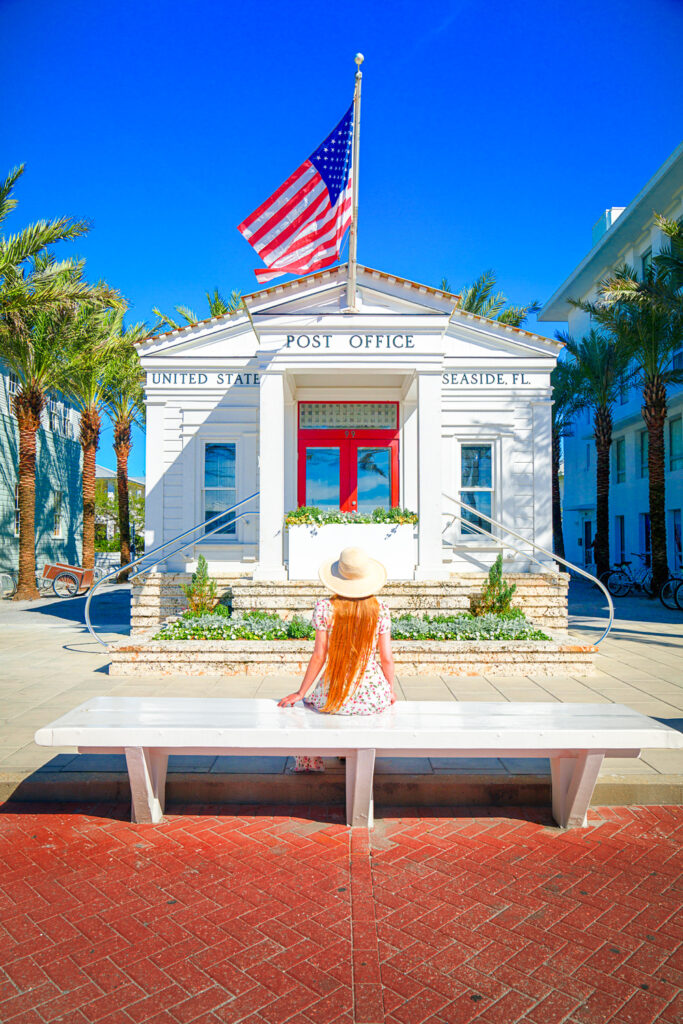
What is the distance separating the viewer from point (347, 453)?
45.6ft

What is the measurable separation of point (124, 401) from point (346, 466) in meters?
17.1

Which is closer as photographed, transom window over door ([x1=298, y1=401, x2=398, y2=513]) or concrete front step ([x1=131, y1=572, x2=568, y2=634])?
concrete front step ([x1=131, y1=572, x2=568, y2=634])

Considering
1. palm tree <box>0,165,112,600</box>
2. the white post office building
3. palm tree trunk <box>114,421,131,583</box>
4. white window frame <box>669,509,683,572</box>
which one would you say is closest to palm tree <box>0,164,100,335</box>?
palm tree <box>0,165,112,600</box>

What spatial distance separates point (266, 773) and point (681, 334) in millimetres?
18917

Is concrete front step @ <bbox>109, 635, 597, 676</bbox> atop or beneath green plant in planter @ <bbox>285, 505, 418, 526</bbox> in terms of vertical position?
beneath

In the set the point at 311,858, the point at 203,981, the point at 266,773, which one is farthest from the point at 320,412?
the point at 203,981

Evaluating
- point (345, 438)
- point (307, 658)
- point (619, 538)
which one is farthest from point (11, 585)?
point (619, 538)

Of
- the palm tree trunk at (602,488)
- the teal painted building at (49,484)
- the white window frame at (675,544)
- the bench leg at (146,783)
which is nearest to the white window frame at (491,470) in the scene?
the bench leg at (146,783)

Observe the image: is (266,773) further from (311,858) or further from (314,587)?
(314,587)

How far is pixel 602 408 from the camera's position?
24.7 m

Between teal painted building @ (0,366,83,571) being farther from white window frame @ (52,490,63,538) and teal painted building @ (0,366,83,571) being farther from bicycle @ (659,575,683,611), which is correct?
bicycle @ (659,575,683,611)

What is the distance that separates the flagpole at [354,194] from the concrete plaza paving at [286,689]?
6502mm

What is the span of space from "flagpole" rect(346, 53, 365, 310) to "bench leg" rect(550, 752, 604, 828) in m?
8.53

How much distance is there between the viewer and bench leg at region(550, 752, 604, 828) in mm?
4137
